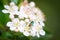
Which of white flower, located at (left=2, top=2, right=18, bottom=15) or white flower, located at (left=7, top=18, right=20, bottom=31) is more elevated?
white flower, located at (left=2, top=2, right=18, bottom=15)

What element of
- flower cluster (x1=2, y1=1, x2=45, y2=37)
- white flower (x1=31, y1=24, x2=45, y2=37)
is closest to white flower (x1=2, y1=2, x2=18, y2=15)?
flower cluster (x1=2, y1=1, x2=45, y2=37)

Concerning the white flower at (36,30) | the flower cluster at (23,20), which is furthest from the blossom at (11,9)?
the white flower at (36,30)

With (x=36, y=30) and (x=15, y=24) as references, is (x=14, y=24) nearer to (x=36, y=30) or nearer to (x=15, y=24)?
(x=15, y=24)

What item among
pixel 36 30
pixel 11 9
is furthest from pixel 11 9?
pixel 36 30

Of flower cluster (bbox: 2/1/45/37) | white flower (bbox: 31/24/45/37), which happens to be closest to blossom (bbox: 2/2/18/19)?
flower cluster (bbox: 2/1/45/37)

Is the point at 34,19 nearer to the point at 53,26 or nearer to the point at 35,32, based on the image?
the point at 35,32

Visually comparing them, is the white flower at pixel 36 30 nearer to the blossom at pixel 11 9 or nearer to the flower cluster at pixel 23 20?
the flower cluster at pixel 23 20

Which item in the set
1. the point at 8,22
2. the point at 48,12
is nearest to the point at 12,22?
the point at 8,22

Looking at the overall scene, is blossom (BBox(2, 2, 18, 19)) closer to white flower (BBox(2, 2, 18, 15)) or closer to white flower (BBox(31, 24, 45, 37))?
white flower (BBox(2, 2, 18, 15))

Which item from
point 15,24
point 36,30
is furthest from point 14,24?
point 36,30
